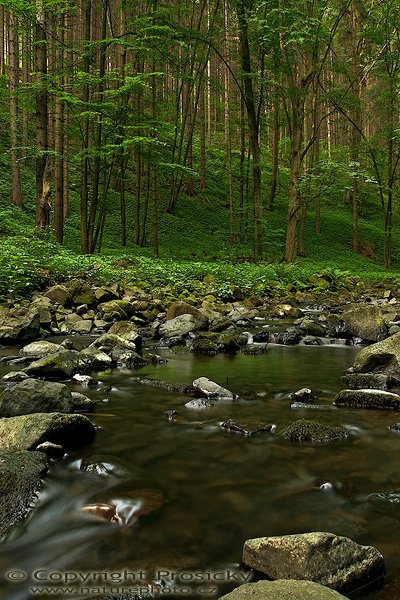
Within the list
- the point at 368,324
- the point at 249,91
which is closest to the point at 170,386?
the point at 368,324

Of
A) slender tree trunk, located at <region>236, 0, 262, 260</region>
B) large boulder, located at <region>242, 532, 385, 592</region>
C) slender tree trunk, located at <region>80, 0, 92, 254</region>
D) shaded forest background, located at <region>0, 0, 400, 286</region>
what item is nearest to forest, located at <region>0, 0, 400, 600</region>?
large boulder, located at <region>242, 532, 385, 592</region>

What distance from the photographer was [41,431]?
10.3ft

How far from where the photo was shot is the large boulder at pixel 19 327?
7520 millimetres

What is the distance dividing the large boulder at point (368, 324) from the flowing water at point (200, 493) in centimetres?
438

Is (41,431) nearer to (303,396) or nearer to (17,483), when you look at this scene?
(17,483)

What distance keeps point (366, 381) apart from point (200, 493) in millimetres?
2964

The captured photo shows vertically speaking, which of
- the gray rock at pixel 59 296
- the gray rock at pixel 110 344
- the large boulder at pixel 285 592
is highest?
the gray rock at pixel 59 296

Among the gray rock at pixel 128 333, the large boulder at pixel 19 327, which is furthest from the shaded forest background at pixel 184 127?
the gray rock at pixel 128 333

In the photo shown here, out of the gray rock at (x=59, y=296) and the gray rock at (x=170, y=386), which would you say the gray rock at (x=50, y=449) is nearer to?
the gray rock at (x=170, y=386)

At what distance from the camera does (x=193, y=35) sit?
1750 cm

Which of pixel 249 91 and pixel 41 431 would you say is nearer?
pixel 41 431

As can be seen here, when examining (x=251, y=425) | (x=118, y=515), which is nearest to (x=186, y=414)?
(x=251, y=425)

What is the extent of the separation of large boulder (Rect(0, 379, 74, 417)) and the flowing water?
41cm

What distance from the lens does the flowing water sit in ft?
6.95
